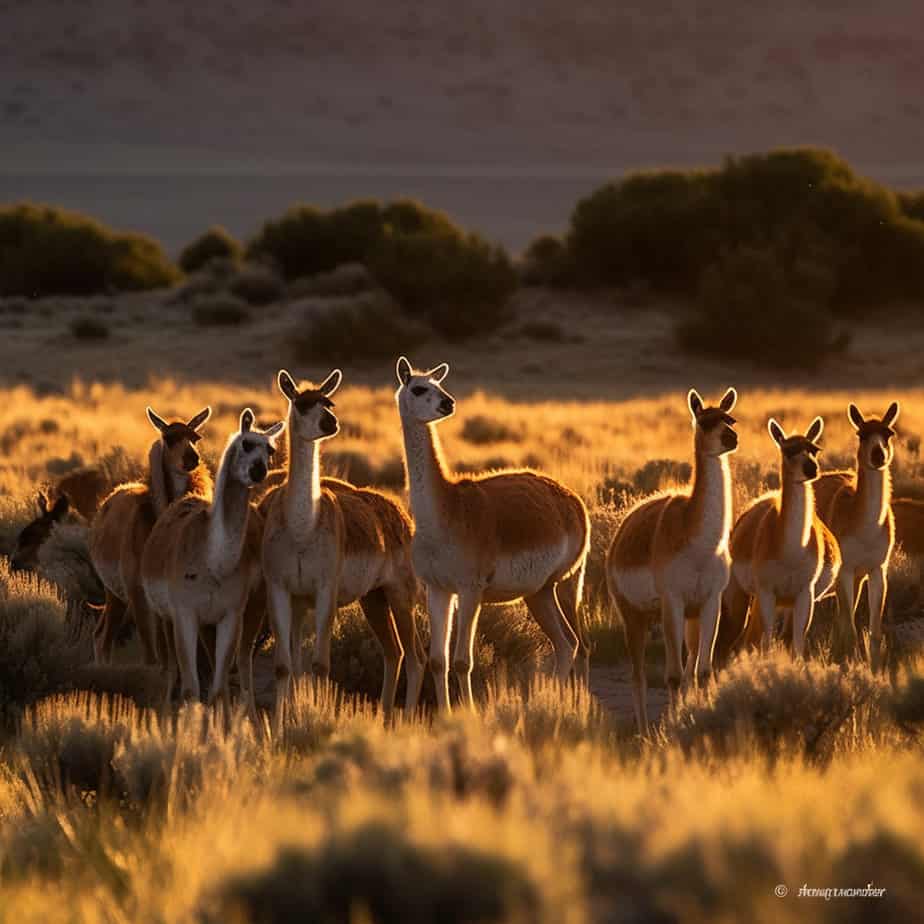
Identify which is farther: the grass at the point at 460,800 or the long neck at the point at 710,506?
the long neck at the point at 710,506

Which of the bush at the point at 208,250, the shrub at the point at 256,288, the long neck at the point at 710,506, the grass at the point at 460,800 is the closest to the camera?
the grass at the point at 460,800

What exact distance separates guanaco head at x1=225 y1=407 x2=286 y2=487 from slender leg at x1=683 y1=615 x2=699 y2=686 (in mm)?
2625

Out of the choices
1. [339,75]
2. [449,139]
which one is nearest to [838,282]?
[449,139]

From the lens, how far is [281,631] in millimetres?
10961

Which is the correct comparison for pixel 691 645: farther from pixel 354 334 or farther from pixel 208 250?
pixel 208 250

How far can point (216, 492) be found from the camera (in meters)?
10.8

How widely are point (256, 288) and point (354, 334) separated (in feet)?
41.3

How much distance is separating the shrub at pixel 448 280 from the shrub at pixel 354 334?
55.3 inches

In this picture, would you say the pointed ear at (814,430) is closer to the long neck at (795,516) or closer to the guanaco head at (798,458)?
the guanaco head at (798,458)

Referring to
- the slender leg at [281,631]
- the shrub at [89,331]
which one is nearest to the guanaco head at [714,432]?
the slender leg at [281,631]

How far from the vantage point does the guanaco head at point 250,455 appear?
10.7 metres

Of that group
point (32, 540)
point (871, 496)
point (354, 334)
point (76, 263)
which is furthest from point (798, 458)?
point (76, 263)

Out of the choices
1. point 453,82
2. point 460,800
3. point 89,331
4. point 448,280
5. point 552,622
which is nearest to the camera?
point 460,800

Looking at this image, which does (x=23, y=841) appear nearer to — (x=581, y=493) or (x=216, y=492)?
(x=216, y=492)
